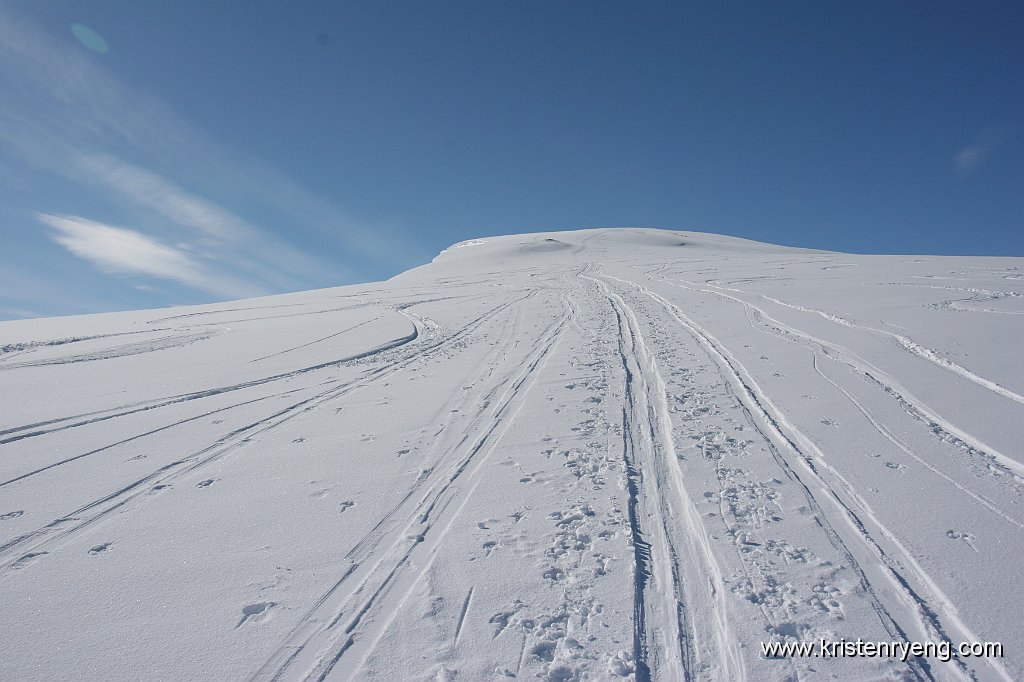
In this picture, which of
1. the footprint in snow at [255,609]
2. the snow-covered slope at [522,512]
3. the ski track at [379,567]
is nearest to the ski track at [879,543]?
the snow-covered slope at [522,512]

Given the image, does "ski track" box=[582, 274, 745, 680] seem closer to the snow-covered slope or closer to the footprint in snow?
the snow-covered slope

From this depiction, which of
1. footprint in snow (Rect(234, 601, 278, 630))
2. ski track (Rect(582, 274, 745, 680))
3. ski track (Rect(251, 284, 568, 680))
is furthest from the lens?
footprint in snow (Rect(234, 601, 278, 630))

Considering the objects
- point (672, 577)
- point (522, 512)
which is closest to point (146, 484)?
point (522, 512)

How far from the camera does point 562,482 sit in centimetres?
539

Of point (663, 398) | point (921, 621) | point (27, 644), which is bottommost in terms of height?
point (921, 621)

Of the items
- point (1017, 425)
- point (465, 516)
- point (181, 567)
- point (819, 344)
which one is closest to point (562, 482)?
point (465, 516)

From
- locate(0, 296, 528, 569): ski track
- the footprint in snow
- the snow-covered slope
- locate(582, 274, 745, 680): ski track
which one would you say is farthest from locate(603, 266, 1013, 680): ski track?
locate(0, 296, 528, 569): ski track

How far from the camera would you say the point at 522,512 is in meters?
4.87

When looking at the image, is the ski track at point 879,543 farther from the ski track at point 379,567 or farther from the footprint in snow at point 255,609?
the footprint in snow at point 255,609

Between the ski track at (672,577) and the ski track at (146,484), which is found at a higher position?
the ski track at (146,484)

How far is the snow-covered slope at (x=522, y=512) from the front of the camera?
3.36m

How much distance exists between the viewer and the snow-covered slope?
3.36m

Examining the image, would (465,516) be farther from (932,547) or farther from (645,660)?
(932,547)

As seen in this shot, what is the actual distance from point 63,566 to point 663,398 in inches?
274
